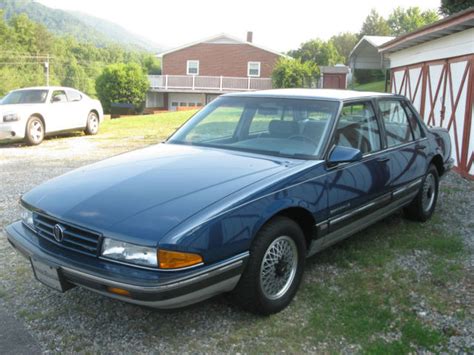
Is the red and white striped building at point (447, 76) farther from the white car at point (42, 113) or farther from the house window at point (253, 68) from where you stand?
the house window at point (253, 68)

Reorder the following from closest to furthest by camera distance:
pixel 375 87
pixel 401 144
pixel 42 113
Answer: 1. pixel 401 144
2. pixel 42 113
3. pixel 375 87

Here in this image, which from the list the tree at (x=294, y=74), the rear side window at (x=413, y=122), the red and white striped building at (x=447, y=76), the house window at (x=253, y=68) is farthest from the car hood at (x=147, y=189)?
the house window at (x=253, y=68)

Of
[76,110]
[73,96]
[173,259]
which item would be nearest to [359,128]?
[173,259]

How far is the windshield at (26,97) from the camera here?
42.9 feet

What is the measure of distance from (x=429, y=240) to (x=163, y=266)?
3518mm

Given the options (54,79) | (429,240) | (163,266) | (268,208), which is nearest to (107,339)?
(163,266)

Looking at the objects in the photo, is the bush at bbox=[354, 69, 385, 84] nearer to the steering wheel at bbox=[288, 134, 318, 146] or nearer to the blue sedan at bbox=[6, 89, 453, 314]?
the blue sedan at bbox=[6, 89, 453, 314]

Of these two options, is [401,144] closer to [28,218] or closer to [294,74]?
[28,218]

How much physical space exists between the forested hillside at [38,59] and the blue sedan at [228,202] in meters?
55.5

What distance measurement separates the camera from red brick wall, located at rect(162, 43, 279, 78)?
125 ft

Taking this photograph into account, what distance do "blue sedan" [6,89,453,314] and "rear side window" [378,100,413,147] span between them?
0.02 metres

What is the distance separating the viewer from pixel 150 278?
2.77 m

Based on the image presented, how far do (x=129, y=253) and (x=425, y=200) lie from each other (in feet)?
13.8

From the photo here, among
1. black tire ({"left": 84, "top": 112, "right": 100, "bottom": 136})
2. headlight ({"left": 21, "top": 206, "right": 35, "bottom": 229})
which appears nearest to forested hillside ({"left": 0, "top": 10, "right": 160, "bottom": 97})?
black tire ({"left": 84, "top": 112, "right": 100, "bottom": 136})
